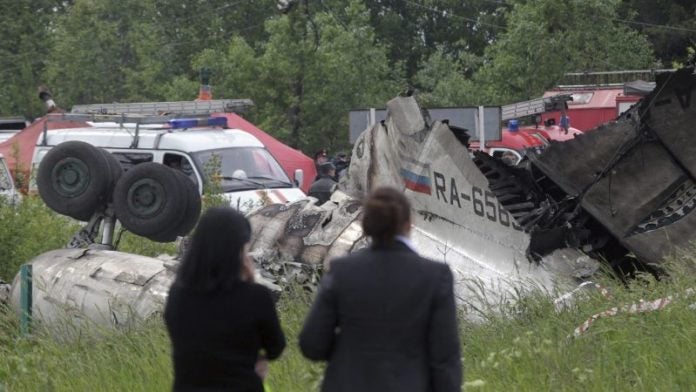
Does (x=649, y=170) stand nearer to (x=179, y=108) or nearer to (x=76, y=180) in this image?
(x=76, y=180)

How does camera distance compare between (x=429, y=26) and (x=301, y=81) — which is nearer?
(x=301, y=81)

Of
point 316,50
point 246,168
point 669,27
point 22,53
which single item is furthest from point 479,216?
point 669,27

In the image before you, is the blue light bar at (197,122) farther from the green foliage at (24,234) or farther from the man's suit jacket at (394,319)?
the man's suit jacket at (394,319)

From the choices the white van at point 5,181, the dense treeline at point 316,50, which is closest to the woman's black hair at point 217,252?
the white van at point 5,181

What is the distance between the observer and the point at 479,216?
11.0m

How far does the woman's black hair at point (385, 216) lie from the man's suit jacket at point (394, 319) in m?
0.05

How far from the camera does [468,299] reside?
9.62m

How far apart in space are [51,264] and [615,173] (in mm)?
4953

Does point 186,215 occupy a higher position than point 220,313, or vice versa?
point 220,313

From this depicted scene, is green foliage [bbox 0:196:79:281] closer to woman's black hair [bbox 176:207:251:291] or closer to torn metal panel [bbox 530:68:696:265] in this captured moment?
torn metal panel [bbox 530:68:696:265]

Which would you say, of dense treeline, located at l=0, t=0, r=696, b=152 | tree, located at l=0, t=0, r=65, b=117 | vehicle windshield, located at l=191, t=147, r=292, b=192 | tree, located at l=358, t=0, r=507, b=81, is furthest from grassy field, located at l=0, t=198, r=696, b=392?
tree, located at l=358, t=0, r=507, b=81

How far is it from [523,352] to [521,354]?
0.08 meters

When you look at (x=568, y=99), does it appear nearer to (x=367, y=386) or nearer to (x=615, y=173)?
(x=615, y=173)

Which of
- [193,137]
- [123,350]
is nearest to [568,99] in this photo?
[193,137]
